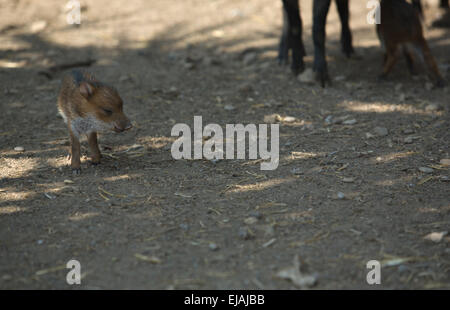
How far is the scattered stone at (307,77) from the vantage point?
5875mm

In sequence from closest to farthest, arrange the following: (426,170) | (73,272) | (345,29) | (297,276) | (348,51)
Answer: (297,276) < (73,272) < (426,170) < (345,29) < (348,51)

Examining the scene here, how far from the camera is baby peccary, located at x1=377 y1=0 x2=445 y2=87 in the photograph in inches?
217

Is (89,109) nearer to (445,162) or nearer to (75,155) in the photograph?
(75,155)

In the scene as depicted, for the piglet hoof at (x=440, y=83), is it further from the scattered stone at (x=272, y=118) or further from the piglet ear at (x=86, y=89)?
the piglet ear at (x=86, y=89)

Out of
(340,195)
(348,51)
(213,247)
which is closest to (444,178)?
(340,195)

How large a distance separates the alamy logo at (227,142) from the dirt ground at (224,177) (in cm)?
9

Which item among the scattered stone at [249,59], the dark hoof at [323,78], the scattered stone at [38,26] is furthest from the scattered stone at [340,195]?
the scattered stone at [38,26]

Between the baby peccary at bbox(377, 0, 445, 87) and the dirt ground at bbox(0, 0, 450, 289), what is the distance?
10.9 inches

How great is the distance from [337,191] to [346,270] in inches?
37.1

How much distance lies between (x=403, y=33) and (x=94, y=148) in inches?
132

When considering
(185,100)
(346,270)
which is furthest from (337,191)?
(185,100)

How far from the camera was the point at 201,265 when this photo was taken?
3068 millimetres

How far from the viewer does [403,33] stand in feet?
18.2
